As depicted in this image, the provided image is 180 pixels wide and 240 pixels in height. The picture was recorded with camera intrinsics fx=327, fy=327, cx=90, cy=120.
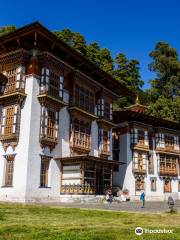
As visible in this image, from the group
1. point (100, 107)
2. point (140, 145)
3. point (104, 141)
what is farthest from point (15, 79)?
point (140, 145)

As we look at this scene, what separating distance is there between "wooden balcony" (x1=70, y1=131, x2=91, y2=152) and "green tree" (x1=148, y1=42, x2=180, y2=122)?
23.4 metres

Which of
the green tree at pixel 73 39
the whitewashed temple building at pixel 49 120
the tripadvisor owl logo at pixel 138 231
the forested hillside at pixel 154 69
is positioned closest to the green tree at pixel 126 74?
the forested hillside at pixel 154 69

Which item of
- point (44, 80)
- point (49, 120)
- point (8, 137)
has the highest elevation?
point (44, 80)

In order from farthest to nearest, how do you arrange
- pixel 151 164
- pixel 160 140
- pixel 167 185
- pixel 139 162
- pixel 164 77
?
pixel 164 77
pixel 160 140
pixel 167 185
pixel 151 164
pixel 139 162

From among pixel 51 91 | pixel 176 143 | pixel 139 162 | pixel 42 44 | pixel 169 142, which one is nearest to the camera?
pixel 42 44

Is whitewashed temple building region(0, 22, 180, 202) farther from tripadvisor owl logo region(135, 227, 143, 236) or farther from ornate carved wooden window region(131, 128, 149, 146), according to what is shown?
tripadvisor owl logo region(135, 227, 143, 236)

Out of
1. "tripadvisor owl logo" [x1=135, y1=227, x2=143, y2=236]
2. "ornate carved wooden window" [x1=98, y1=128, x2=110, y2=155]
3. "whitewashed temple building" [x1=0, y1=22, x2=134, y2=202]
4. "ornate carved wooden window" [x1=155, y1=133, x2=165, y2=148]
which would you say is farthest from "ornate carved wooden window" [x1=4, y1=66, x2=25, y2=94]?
"ornate carved wooden window" [x1=155, y1=133, x2=165, y2=148]

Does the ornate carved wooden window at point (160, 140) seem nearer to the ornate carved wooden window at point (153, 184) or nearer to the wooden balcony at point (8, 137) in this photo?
the ornate carved wooden window at point (153, 184)

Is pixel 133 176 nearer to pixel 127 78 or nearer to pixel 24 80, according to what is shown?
pixel 24 80

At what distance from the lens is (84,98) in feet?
108

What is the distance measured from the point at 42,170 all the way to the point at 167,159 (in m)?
23.4

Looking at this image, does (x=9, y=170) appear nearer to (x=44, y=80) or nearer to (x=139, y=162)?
(x=44, y=80)

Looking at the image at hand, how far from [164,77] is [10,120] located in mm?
38175

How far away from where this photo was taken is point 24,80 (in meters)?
27.3
